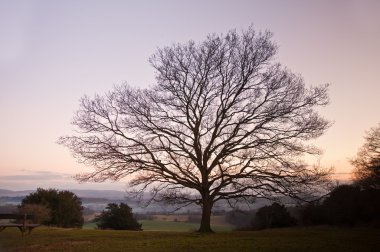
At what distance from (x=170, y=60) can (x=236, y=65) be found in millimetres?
3999

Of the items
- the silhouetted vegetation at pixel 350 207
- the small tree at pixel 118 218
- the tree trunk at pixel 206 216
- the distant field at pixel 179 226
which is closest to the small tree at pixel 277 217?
the silhouetted vegetation at pixel 350 207

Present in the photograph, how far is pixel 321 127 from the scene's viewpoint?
903 inches

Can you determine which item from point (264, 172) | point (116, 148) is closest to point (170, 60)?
point (116, 148)

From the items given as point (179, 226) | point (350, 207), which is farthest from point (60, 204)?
point (350, 207)

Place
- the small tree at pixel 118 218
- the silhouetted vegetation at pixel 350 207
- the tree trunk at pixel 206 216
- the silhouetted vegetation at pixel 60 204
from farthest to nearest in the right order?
the small tree at pixel 118 218
the silhouetted vegetation at pixel 60 204
the silhouetted vegetation at pixel 350 207
the tree trunk at pixel 206 216

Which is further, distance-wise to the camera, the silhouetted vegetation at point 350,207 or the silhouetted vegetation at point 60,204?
the silhouetted vegetation at point 60,204

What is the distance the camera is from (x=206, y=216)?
78.6ft

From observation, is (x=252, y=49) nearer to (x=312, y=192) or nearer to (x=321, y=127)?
(x=321, y=127)

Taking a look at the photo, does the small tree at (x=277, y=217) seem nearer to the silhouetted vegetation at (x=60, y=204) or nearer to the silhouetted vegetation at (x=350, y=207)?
the silhouetted vegetation at (x=350, y=207)

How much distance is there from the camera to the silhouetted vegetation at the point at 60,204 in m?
43.9

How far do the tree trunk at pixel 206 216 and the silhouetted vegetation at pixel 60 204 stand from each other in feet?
81.1

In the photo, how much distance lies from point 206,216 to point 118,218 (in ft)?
85.3

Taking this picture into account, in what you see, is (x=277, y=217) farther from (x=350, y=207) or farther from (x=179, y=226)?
(x=179, y=226)

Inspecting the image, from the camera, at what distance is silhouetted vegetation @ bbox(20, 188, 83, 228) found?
1729 inches
